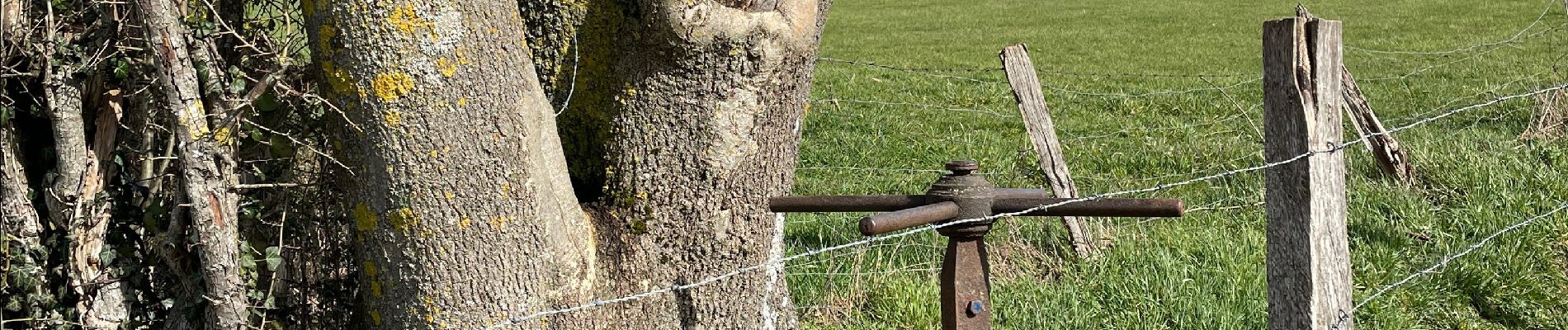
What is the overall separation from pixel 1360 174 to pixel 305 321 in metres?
5.12

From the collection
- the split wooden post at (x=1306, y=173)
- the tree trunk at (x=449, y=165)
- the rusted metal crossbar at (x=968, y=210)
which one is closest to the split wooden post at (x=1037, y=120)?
the split wooden post at (x=1306, y=173)

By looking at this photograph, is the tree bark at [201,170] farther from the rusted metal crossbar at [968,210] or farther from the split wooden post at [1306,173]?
the split wooden post at [1306,173]

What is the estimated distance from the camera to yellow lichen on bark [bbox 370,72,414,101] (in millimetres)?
2361

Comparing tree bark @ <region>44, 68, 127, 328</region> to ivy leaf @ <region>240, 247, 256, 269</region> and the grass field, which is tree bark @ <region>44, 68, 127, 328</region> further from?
the grass field

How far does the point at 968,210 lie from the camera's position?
243 centimetres

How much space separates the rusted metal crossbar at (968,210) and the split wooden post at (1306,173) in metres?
0.78

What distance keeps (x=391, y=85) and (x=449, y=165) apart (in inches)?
7.4

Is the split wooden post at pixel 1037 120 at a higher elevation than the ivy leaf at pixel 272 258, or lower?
higher

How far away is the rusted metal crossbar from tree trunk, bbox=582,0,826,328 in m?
0.32

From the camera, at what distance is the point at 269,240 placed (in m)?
3.01

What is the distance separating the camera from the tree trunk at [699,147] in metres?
2.68

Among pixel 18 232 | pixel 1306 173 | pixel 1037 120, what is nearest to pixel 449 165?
pixel 18 232

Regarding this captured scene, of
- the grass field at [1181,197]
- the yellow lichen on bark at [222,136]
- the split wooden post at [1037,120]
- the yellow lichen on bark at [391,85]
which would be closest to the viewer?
the yellow lichen on bark at [391,85]

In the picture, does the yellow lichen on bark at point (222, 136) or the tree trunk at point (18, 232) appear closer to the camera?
the yellow lichen on bark at point (222, 136)
